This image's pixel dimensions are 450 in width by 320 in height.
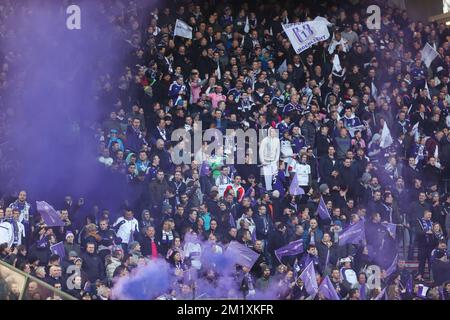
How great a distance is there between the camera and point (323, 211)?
54.1 feet

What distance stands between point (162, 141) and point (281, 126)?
2170mm

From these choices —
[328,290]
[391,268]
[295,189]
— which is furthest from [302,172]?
[328,290]

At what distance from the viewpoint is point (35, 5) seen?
18547 millimetres

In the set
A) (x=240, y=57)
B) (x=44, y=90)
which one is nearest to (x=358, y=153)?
(x=240, y=57)

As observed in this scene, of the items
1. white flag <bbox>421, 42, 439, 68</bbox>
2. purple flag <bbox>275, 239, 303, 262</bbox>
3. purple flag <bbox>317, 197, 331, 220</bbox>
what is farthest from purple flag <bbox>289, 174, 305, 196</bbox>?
white flag <bbox>421, 42, 439, 68</bbox>

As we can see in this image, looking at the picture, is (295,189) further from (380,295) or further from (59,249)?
(59,249)

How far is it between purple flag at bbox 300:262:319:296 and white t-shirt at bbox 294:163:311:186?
2.26 m

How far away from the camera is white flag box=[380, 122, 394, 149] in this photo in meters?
18.3

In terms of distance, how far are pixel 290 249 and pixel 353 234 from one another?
106 centimetres

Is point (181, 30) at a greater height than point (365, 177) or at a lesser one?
greater

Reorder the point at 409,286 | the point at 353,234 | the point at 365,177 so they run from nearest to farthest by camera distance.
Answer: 1. the point at 409,286
2. the point at 353,234
3. the point at 365,177

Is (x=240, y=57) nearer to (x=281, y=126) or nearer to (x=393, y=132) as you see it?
(x=281, y=126)

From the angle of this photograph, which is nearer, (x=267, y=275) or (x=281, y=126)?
(x=267, y=275)
